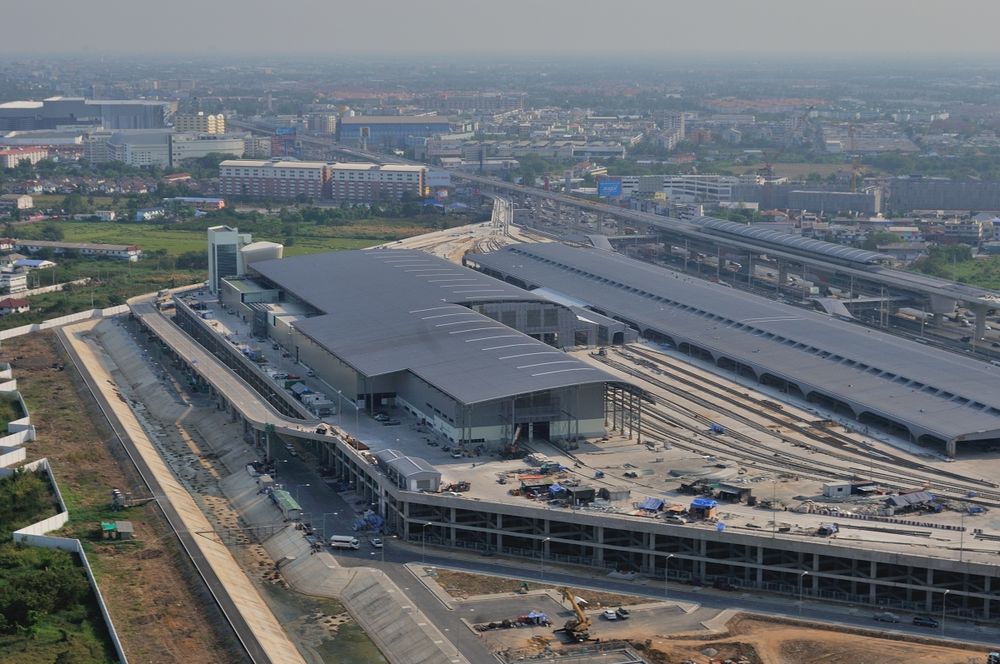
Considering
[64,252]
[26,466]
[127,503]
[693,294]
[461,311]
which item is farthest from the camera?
[64,252]

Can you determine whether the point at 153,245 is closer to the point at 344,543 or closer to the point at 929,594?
the point at 344,543

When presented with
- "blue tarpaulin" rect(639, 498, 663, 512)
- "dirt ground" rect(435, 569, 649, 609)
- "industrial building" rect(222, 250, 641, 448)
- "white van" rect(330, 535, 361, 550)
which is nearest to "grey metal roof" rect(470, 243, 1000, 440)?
"industrial building" rect(222, 250, 641, 448)

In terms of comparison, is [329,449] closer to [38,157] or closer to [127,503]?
[127,503]

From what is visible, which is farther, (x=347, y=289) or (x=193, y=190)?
(x=193, y=190)

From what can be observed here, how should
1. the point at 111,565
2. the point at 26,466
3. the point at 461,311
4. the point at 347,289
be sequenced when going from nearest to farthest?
the point at 111,565 → the point at 26,466 → the point at 461,311 → the point at 347,289

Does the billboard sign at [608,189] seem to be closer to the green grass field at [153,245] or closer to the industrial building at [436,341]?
the green grass field at [153,245]

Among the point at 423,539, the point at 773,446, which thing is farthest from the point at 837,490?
the point at 423,539

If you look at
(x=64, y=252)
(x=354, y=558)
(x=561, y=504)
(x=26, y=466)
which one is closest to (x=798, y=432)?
(x=561, y=504)
